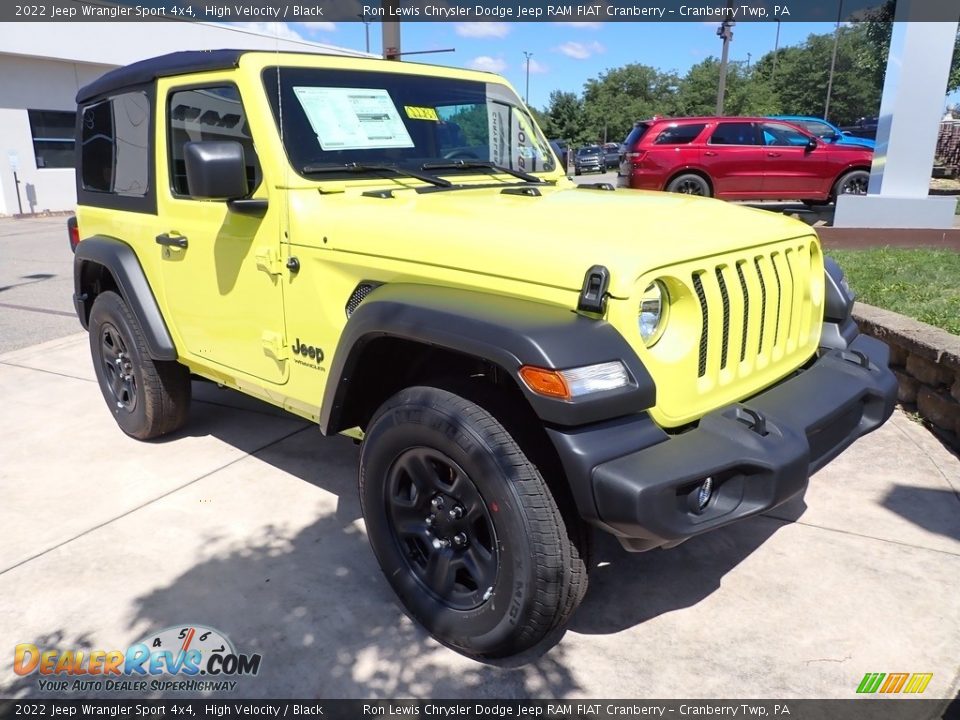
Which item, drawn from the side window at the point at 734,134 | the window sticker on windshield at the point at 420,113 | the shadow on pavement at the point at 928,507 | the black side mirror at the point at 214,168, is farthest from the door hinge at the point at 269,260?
the side window at the point at 734,134

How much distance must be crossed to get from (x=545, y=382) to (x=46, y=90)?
22.1m

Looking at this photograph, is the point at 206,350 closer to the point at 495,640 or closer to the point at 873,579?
the point at 495,640

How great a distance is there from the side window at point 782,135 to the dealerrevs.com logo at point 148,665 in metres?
13.3

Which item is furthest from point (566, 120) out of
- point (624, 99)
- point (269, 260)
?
point (269, 260)

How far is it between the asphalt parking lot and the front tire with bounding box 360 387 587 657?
0.65 feet

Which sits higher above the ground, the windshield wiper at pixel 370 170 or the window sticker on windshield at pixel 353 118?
the window sticker on windshield at pixel 353 118

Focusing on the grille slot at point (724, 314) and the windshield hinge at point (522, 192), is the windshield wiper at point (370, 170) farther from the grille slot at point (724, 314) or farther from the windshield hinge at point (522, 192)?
the grille slot at point (724, 314)

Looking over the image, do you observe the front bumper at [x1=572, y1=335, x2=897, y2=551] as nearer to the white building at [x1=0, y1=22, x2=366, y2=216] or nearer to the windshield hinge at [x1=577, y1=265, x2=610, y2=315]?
the windshield hinge at [x1=577, y1=265, x2=610, y2=315]

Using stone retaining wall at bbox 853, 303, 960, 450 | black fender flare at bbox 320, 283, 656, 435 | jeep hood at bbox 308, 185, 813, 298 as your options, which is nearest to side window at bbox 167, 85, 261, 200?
jeep hood at bbox 308, 185, 813, 298

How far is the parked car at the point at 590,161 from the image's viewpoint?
3353cm

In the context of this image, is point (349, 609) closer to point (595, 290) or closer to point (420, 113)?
point (595, 290)

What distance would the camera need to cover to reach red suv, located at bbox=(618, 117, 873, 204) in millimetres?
13141

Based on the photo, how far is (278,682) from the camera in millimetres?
2504

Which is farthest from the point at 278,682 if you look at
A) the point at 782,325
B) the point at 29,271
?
the point at 29,271
